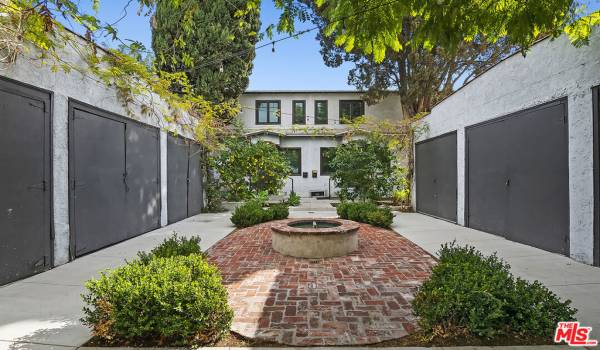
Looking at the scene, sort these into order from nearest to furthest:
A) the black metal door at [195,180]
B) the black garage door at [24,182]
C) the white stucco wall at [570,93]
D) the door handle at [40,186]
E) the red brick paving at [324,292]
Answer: the red brick paving at [324,292] → the black garage door at [24,182] → the door handle at [40,186] → the white stucco wall at [570,93] → the black metal door at [195,180]

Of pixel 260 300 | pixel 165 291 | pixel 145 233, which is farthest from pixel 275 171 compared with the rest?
pixel 165 291

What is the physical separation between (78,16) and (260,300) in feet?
14.4

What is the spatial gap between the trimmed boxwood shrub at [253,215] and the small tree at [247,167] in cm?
256

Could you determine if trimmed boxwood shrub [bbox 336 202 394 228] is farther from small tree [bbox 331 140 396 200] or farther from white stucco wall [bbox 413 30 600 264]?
white stucco wall [bbox 413 30 600 264]

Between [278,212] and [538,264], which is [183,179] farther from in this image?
[538,264]

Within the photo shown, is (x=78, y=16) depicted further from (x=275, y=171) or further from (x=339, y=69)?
(x=339, y=69)

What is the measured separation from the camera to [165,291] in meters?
2.64

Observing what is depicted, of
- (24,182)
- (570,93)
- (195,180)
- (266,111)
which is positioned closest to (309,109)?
(266,111)

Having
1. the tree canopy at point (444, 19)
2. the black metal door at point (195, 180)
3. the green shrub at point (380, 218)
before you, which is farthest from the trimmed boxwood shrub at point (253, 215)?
the tree canopy at point (444, 19)

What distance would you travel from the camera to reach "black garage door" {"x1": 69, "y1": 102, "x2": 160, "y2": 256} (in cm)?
557

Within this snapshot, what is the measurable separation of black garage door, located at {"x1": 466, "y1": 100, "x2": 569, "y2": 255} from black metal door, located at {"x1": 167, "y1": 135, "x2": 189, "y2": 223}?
898 centimetres

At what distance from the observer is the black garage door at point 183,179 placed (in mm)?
9531

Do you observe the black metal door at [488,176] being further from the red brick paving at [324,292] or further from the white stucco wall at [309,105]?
the white stucco wall at [309,105]

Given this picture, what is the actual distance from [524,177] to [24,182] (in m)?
9.16
